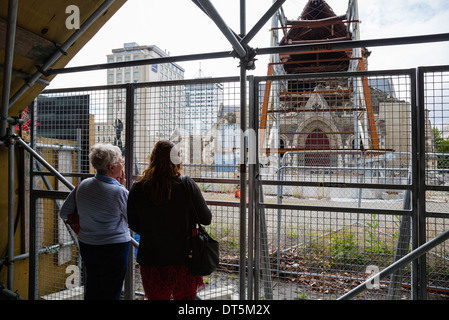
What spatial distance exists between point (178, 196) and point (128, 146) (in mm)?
1699

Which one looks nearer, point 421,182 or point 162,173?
point 162,173

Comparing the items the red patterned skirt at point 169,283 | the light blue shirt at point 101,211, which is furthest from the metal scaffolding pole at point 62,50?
the red patterned skirt at point 169,283

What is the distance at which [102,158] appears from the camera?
2549 mm

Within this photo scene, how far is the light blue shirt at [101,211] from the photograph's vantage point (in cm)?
246

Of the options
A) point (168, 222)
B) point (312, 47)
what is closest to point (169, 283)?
point (168, 222)

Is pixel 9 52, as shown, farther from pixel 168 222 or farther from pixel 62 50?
pixel 168 222

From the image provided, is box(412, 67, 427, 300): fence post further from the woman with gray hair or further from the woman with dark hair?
the woman with gray hair

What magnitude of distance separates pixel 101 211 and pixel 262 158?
5.92ft

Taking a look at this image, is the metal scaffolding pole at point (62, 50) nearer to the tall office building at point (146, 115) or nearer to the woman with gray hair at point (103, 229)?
the tall office building at point (146, 115)

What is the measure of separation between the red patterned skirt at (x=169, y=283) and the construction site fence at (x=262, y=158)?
0.67 meters

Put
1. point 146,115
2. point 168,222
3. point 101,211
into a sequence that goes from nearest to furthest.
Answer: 1. point 168,222
2. point 101,211
3. point 146,115
